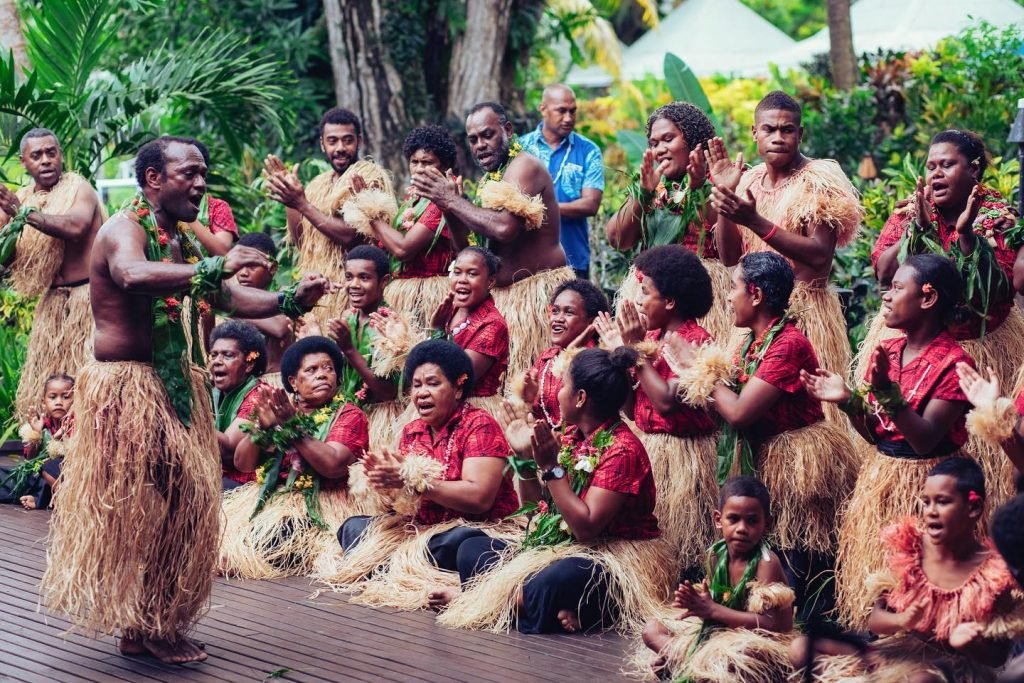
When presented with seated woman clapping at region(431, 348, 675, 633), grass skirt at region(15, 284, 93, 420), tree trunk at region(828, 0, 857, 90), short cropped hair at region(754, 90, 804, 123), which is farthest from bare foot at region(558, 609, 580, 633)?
tree trunk at region(828, 0, 857, 90)

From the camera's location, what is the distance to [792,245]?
4.98 m

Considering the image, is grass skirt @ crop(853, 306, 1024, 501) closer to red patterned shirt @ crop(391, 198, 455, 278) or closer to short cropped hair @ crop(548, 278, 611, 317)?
short cropped hair @ crop(548, 278, 611, 317)

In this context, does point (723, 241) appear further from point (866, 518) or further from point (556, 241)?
point (866, 518)

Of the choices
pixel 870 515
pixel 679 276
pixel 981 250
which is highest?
pixel 981 250

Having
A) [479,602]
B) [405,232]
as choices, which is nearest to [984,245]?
[479,602]

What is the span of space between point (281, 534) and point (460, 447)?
0.88m

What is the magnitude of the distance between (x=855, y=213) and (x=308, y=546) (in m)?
2.38

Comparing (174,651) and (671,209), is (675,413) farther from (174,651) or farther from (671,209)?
(174,651)

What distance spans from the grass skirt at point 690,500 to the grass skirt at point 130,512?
1537 millimetres

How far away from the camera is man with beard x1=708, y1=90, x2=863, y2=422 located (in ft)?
16.5

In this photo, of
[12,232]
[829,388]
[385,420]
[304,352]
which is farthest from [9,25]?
[829,388]

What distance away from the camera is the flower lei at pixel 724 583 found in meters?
3.95

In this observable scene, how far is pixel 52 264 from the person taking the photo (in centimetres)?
680

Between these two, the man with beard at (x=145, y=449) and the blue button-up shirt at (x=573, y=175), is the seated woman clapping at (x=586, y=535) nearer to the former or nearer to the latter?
the man with beard at (x=145, y=449)
